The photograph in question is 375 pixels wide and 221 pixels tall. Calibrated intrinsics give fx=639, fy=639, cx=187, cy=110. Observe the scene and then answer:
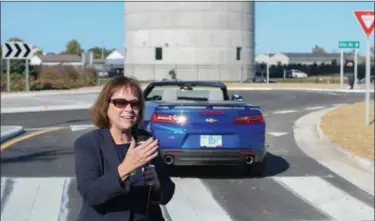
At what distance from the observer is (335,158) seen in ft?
40.9

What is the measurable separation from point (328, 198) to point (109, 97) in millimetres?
6067

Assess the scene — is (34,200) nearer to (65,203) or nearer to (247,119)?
(65,203)

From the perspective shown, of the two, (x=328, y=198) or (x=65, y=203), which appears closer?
(x=65, y=203)

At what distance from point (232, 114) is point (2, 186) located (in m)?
3.50

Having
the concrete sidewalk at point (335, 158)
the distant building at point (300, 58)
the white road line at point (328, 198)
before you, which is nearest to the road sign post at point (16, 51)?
the concrete sidewalk at point (335, 158)

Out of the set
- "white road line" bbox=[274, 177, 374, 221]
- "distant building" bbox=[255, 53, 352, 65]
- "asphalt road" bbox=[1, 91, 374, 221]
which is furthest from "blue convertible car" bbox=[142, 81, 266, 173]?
"distant building" bbox=[255, 53, 352, 65]

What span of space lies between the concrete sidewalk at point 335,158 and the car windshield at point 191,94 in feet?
7.91

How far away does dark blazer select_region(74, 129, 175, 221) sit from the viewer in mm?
2959

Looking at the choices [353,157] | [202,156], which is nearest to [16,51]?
[353,157]

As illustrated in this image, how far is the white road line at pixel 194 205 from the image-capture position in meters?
7.36

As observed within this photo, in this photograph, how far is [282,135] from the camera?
16.4 meters

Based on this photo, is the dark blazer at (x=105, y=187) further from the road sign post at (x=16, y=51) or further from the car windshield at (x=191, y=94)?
the road sign post at (x=16, y=51)

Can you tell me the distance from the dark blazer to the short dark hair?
107 mm

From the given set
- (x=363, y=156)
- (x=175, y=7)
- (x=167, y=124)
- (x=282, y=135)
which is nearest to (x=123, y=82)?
(x=167, y=124)
